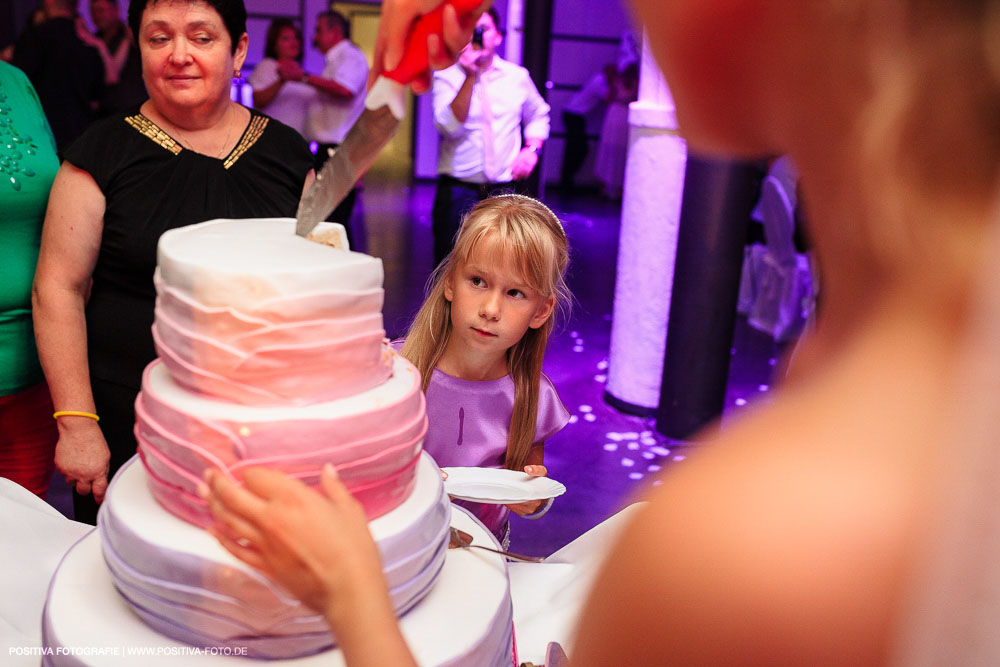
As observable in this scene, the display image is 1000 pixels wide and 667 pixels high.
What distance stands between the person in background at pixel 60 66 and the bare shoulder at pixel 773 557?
639 cm

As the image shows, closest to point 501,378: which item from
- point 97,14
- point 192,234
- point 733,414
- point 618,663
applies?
point 192,234

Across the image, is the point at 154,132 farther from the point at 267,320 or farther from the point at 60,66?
the point at 60,66

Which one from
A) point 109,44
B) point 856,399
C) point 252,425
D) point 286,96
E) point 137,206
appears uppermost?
point 109,44

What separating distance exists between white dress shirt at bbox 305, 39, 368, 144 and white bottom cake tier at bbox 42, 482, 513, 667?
17.5 ft

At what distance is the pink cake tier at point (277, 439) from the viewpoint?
958 millimetres

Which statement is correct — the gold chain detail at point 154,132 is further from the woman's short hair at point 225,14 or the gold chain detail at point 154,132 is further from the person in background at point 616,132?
the person in background at point 616,132

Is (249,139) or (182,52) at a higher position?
(182,52)

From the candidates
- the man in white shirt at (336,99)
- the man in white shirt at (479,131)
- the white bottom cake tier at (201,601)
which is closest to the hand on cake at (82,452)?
the white bottom cake tier at (201,601)

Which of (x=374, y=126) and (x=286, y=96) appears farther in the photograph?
(x=286, y=96)

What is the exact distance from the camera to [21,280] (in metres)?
2.04

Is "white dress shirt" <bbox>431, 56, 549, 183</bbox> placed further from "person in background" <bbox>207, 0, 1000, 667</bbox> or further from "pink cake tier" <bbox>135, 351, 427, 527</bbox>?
"person in background" <bbox>207, 0, 1000, 667</bbox>

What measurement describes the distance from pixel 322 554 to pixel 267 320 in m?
0.32

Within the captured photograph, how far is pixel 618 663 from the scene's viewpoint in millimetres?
559

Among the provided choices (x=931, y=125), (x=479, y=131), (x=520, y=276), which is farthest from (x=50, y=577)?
(x=479, y=131)
